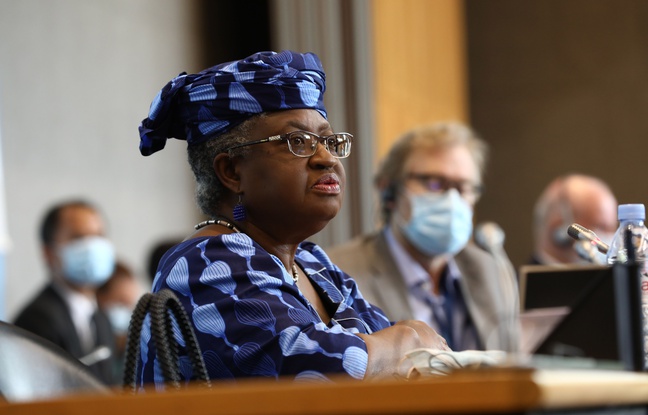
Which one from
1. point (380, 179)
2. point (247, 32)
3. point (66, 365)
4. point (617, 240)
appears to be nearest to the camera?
point (66, 365)

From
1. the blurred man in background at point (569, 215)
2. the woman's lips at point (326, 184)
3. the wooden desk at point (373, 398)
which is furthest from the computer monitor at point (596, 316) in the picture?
the blurred man in background at point (569, 215)

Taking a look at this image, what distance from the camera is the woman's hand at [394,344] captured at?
1766 millimetres

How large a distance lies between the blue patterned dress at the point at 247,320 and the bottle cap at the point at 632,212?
0.51m

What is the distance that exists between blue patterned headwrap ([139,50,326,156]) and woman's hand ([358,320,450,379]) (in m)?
0.46

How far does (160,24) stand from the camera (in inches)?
277

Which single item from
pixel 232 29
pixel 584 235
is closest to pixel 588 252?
pixel 584 235

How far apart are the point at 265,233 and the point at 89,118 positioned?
4.35m

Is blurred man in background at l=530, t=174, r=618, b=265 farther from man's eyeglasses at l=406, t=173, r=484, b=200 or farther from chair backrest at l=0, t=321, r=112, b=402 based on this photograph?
chair backrest at l=0, t=321, r=112, b=402

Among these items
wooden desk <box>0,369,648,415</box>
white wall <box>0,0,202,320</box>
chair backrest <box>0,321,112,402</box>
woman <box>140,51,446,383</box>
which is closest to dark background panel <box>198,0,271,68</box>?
white wall <box>0,0,202,320</box>

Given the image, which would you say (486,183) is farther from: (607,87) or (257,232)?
(257,232)

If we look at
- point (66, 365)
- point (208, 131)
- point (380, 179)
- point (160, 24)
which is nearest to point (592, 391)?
point (66, 365)

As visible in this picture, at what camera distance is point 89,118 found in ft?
20.5

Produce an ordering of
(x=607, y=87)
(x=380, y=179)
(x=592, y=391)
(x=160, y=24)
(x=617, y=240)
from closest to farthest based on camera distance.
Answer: (x=592, y=391) → (x=617, y=240) → (x=380, y=179) → (x=160, y=24) → (x=607, y=87)

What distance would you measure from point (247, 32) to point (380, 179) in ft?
11.9
